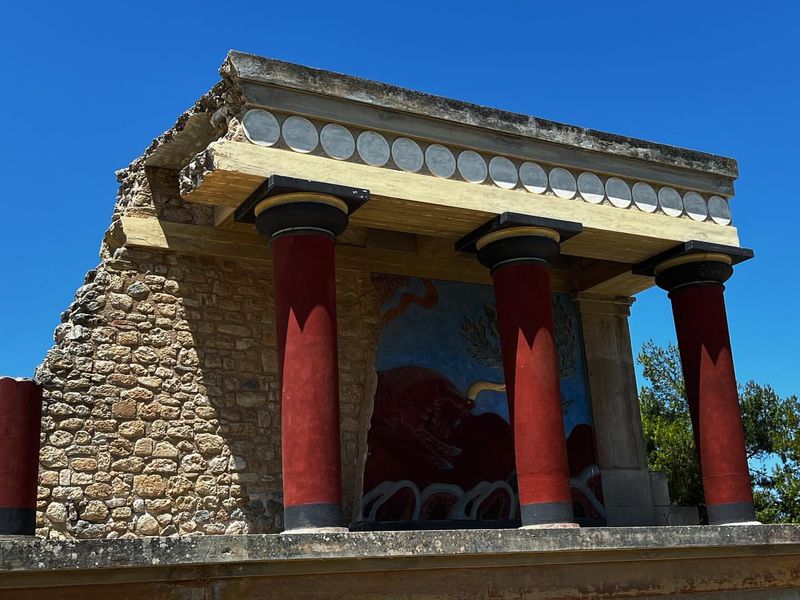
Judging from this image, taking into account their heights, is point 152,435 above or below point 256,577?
above

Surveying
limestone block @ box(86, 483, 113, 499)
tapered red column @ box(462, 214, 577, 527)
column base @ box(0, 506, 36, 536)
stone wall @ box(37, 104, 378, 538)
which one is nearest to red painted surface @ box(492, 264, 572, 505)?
tapered red column @ box(462, 214, 577, 527)

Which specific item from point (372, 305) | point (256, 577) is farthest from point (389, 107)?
point (256, 577)

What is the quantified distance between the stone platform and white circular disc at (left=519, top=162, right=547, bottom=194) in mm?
3724

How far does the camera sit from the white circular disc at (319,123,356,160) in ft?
27.9

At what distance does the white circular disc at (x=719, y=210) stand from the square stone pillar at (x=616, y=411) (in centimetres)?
199

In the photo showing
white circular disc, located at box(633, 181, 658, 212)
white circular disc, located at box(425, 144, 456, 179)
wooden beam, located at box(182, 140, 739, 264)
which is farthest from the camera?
white circular disc, located at box(633, 181, 658, 212)

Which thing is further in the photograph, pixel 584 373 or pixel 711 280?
pixel 584 373

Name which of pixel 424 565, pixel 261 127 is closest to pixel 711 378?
pixel 424 565

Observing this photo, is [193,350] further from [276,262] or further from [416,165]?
[416,165]

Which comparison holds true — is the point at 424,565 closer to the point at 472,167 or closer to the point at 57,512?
the point at 57,512

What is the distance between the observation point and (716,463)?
10062mm

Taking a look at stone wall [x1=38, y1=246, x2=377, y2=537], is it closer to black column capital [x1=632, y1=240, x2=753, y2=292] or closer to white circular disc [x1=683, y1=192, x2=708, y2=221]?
black column capital [x1=632, y1=240, x2=753, y2=292]

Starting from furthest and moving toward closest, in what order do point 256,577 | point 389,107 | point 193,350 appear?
point 193,350
point 389,107
point 256,577

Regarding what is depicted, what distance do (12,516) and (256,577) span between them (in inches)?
106
